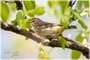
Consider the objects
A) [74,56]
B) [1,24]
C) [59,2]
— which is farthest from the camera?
[74,56]

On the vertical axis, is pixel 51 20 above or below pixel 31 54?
above

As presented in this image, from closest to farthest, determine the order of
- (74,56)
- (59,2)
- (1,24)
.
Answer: (1,24) → (59,2) → (74,56)

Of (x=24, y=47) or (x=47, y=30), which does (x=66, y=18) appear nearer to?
(x=47, y=30)

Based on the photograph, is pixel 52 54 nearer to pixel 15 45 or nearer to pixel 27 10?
pixel 15 45

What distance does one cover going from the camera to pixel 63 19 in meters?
0.32

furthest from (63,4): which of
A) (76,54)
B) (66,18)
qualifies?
(76,54)

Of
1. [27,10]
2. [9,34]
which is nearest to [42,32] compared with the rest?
[27,10]

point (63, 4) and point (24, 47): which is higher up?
point (63, 4)

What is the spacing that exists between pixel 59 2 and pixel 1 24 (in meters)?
0.15

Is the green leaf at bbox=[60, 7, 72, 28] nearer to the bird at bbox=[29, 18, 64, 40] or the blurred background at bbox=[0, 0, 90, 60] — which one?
the bird at bbox=[29, 18, 64, 40]

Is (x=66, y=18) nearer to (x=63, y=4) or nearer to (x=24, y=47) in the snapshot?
(x=63, y=4)

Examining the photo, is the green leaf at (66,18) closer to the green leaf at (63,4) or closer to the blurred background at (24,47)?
the green leaf at (63,4)

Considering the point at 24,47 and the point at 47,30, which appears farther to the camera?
the point at 24,47

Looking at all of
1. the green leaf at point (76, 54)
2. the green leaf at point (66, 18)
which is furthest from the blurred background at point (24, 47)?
the green leaf at point (66, 18)
